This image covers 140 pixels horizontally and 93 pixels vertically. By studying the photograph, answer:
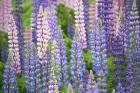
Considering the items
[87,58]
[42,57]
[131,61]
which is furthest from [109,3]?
[42,57]

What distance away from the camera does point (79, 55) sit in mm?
19031

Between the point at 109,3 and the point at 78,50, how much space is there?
4.32 m

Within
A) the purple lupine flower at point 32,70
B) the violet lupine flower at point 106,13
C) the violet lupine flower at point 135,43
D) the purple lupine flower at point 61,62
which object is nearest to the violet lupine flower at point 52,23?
the purple lupine flower at point 61,62

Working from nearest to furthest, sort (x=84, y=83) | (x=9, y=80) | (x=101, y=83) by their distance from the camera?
(x=101, y=83) < (x=84, y=83) < (x=9, y=80)

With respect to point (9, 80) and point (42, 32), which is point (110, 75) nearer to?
point (42, 32)

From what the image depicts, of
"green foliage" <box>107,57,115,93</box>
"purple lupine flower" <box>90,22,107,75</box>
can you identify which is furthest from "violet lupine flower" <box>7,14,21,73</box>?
"green foliage" <box>107,57,115,93</box>

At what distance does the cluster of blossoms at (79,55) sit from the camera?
18031 millimetres

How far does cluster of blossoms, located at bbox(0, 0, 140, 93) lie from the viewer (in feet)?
59.2

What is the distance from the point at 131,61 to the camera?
771 inches

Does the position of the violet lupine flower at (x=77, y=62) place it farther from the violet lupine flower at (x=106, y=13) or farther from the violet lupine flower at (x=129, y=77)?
the violet lupine flower at (x=106, y=13)

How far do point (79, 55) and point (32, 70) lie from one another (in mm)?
1423

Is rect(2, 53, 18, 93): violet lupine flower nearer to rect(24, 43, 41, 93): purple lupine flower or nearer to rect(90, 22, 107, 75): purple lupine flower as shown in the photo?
rect(24, 43, 41, 93): purple lupine flower

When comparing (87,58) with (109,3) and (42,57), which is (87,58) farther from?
(42,57)

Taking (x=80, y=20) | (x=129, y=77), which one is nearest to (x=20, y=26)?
(x=80, y=20)
